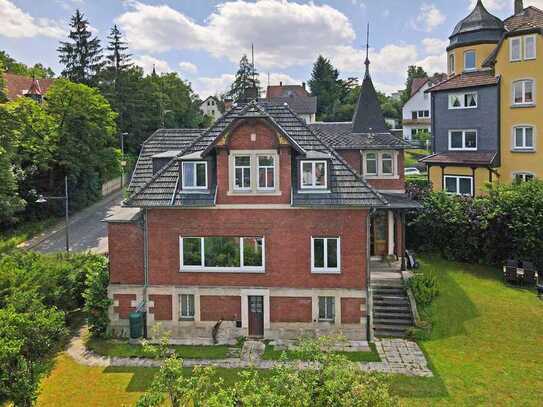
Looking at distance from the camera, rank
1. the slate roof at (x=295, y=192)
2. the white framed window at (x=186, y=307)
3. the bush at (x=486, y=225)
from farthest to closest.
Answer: the bush at (x=486, y=225) < the white framed window at (x=186, y=307) < the slate roof at (x=295, y=192)

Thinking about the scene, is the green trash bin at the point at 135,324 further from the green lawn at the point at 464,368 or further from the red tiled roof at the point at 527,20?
the red tiled roof at the point at 527,20

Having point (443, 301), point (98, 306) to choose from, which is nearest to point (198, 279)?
point (98, 306)

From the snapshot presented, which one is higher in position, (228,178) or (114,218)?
(228,178)

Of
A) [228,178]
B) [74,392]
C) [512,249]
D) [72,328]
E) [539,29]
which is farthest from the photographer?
[539,29]

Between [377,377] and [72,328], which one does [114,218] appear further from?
[377,377]

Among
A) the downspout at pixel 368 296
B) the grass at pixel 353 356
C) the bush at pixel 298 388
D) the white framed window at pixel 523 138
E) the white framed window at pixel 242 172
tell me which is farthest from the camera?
the white framed window at pixel 523 138

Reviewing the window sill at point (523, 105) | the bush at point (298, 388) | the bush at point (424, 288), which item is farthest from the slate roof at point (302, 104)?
the bush at point (298, 388)

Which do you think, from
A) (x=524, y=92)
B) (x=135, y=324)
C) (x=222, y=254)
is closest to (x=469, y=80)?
(x=524, y=92)
